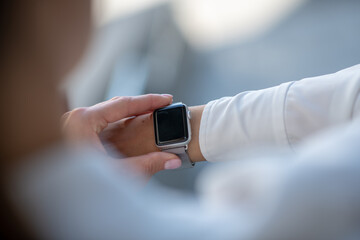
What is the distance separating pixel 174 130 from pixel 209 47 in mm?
683

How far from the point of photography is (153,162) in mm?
712

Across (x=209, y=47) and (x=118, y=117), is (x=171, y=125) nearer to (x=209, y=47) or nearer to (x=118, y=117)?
(x=118, y=117)

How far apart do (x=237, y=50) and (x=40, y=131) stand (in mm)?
1005

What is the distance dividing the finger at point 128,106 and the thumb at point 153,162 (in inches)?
5.4

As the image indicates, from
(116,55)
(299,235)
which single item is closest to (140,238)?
(299,235)

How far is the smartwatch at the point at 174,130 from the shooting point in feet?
A: 2.43

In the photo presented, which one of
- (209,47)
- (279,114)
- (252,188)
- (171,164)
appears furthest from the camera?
(209,47)

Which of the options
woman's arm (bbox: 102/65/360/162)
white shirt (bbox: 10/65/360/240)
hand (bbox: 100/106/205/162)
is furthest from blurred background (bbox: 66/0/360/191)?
white shirt (bbox: 10/65/360/240)

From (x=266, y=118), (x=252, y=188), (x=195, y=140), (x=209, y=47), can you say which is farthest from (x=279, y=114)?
(x=209, y=47)

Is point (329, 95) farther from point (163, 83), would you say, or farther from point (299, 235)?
point (163, 83)

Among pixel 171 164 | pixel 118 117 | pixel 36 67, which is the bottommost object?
pixel 171 164

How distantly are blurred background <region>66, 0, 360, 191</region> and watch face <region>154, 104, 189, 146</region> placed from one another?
1.38ft

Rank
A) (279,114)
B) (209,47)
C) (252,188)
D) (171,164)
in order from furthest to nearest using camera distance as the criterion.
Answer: (209,47)
(171,164)
(279,114)
(252,188)

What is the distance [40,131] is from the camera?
0.41 metres
